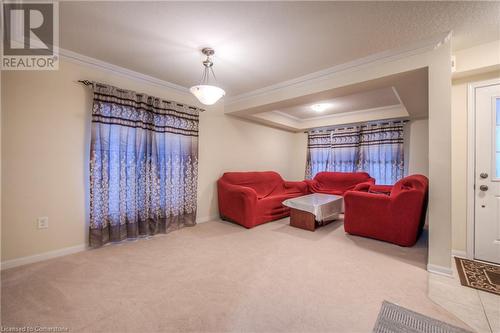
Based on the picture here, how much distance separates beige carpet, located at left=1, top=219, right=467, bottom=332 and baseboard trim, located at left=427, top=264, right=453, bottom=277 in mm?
87

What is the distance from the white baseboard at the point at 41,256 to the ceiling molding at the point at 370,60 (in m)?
3.36

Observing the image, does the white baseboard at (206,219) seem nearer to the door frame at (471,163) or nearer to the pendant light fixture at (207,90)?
the pendant light fixture at (207,90)

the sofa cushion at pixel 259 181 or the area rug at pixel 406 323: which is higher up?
the sofa cushion at pixel 259 181

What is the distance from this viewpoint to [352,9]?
66.9 inches

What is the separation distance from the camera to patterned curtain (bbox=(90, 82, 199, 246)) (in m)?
2.59

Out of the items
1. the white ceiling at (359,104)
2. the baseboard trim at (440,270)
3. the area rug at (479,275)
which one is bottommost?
the area rug at (479,275)

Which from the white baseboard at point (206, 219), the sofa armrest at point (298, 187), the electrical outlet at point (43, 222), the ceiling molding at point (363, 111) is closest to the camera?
the electrical outlet at point (43, 222)

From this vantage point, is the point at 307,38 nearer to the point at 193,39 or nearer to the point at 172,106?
the point at 193,39

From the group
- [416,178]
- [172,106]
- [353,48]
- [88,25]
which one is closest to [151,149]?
[172,106]

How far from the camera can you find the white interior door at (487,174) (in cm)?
235

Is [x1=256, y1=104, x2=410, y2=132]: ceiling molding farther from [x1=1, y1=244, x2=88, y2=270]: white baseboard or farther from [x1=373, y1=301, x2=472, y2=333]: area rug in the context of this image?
[x1=373, y1=301, x2=472, y2=333]: area rug

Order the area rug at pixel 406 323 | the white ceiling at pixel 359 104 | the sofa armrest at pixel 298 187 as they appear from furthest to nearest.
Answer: the sofa armrest at pixel 298 187 → the white ceiling at pixel 359 104 → the area rug at pixel 406 323

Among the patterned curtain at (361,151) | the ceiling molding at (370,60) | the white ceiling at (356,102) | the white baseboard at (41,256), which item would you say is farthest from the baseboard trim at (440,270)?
the white baseboard at (41,256)

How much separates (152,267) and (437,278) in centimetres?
279
